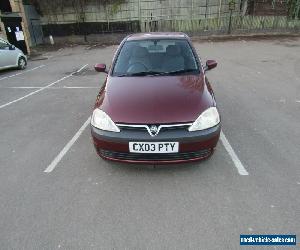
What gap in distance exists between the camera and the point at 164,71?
4.14 metres

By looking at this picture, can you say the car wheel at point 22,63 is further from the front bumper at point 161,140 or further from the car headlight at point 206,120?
the car headlight at point 206,120

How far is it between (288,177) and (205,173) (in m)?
1.06

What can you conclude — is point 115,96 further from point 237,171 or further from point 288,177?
point 288,177

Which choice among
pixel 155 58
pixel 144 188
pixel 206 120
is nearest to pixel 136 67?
pixel 155 58

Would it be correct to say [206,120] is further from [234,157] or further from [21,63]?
[21,63]

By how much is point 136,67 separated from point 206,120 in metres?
1.65

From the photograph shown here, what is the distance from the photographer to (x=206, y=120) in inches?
124

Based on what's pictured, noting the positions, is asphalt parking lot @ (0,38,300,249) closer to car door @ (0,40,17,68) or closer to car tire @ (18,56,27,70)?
car door @ (0,40,17,68)

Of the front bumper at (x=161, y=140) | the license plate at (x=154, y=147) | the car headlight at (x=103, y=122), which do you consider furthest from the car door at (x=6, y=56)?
the license plate at (x=154, y=147)

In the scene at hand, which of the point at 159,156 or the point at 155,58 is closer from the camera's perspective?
the point at 159,156

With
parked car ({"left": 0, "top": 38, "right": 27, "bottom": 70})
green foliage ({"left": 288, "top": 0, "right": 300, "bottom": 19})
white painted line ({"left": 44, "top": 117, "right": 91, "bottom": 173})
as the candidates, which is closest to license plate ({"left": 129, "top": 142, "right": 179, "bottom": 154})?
white painted line ({"left": 44, "top": 117, "right": 91, "bottom": 173})

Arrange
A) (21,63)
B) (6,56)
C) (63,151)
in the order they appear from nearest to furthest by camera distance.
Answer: (63,151), (6,56), (21,63)

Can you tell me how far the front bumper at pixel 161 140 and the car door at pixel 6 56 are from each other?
9.20 m

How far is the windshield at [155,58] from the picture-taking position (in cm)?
416
